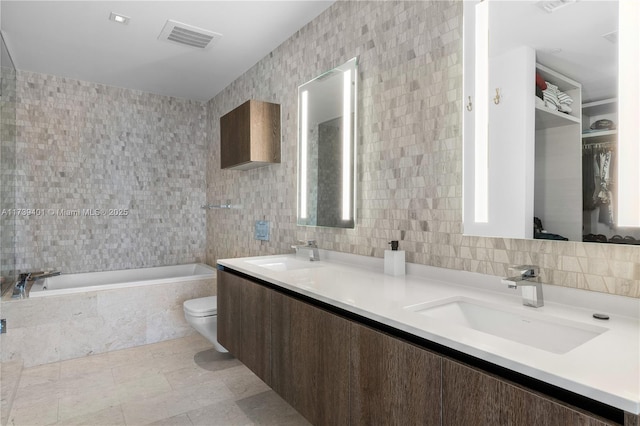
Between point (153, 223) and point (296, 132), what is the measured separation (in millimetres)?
2305

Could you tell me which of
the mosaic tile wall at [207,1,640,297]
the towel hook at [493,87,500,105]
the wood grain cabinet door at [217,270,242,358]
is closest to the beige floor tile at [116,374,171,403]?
the wood grain cabinet door at [217,270,242,358]

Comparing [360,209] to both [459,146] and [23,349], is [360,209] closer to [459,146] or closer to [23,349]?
[459,146]

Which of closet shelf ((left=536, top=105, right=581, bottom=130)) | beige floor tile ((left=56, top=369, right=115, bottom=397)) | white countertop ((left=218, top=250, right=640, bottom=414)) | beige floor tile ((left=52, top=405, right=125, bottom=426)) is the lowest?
beige floor tile ((left=56, top=369, right=115, bottom=397))

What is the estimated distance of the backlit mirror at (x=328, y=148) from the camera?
85.1 inches

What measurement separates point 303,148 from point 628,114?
72.4 inches

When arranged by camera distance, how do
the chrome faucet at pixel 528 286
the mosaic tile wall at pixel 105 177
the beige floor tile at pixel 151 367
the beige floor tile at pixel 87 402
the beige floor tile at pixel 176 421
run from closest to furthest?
the chrome faucet at pixel 528 286 → the beige floor tile at pixel 176 421 → the beige floor tile at pixel 87 402 → the beige floor tile at pixel 151 367 → the mosaic tile wall at pixel 105 177

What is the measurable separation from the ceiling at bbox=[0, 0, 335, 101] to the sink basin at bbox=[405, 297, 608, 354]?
2.02 m

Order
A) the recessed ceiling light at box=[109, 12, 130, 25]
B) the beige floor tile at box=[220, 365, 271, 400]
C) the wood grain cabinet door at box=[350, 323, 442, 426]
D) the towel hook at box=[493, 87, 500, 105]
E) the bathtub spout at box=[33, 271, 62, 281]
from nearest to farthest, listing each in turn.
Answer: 1. the wood grain cabinet door at box=[350, 323, 442, 426]
2. the towel hook at box=[493, 87, 500, 105]
3. the beige floor tile at box=[220, 365, 271, 400]
4. the recessed ceiling light at box=[109, 12, 130, 25]
5. the bathtub spout at box=[33, 271, 62, 281]

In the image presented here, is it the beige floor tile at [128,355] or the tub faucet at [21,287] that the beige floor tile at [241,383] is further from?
the tub faucet at [21,287]

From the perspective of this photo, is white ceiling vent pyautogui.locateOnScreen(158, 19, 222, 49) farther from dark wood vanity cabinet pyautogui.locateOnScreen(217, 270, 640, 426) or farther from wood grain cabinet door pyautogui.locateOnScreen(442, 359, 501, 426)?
wood grain cabinet door pyautogui.locateOnScreen(442, 359, 501, 426)

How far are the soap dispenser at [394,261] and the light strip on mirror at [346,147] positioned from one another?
456 mm

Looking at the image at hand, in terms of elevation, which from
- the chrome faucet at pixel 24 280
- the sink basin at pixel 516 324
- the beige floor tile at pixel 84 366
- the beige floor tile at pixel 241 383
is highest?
the sink basin at pixel 516 324

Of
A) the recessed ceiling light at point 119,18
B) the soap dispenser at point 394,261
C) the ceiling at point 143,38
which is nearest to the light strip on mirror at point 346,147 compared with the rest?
the soap dispenser at point 394,261

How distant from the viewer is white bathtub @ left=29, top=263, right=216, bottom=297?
307 centimetres
